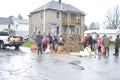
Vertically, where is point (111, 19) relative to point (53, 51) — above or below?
above

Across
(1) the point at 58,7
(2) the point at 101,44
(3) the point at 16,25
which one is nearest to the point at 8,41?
(2) the point at 101,44

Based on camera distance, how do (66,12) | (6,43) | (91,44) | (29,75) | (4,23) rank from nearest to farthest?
(29,75) < (91,44) < (6,43) < (66,12) < (4,23)

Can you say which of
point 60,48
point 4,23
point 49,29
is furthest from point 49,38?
point 4,23

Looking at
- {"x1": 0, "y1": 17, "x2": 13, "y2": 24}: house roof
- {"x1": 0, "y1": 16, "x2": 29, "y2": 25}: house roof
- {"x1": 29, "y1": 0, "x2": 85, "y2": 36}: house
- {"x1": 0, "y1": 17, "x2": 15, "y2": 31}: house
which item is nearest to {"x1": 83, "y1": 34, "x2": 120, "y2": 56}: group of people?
{"x1": 29, "y1": 0, "x2": 85, "y2": 36}: house

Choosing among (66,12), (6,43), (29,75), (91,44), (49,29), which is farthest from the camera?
(66,12)

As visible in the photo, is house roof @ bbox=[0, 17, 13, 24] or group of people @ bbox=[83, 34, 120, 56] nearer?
group of people @ bbox=[83, 34, 120, 56]

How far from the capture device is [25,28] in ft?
287

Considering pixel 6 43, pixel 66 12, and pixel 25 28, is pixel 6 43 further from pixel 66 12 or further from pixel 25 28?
pixel 25 28

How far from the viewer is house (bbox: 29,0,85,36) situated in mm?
48575

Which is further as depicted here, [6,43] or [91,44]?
[6,43]

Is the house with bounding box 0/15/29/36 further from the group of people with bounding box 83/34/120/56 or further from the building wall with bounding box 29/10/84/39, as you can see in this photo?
the group of people with bounding box 83/34/120/56

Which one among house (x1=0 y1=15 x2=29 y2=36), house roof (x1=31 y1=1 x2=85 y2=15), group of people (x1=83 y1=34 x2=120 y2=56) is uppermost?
house roof (x1=31 y1=1 x2=85 y2=15)

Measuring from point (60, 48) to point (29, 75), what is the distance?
13188 millimetres

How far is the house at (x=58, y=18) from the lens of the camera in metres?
48.6
